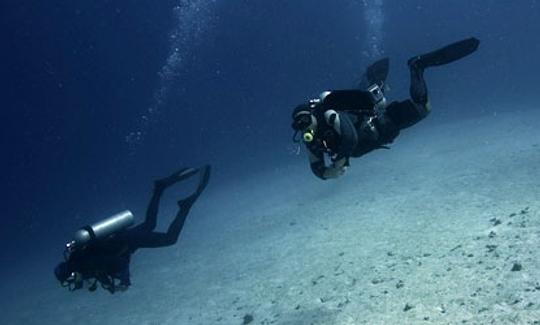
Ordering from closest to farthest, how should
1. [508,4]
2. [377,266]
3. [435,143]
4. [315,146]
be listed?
[315,146] < [377,266] < [435,143] < [508,4]

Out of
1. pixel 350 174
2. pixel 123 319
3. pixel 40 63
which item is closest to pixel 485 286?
pixel 123 319

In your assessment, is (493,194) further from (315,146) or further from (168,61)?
(168,61)

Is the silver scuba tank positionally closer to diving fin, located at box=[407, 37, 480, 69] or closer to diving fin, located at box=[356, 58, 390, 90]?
diving fin, located at box=[356, 58, 390, 90]

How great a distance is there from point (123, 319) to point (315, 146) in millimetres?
8139

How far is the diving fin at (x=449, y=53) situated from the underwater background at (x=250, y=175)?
128 inches

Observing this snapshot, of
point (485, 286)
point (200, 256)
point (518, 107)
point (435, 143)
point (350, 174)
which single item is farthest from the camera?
point (518, 107)

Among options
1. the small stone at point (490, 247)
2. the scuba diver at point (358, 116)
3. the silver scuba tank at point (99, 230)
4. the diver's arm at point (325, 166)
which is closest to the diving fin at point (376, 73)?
the scuba diver at point (358, 116)

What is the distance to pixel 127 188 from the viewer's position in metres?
64.8

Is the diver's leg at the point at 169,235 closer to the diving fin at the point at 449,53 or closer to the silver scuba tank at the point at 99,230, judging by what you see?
the silver scuba tank at the point at 99,230

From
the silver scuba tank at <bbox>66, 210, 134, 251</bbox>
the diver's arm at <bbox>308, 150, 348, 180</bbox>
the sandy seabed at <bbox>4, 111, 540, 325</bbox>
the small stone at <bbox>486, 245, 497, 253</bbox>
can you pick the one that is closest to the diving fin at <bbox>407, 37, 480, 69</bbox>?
the diver's arm at <bbox>308, 150, 348, 180</bbox>

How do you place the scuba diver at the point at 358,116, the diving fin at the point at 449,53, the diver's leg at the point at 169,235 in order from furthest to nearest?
the diver's leg at the point at 169,235 < the diving fin at the point at 449,53 < the scuba diver at the point at 358,116

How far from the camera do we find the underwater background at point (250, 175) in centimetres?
880

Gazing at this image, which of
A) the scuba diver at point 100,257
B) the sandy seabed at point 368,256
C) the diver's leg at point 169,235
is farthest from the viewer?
the diver's leg at point 169,235

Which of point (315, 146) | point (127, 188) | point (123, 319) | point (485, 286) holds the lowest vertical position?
point (485, 286)
